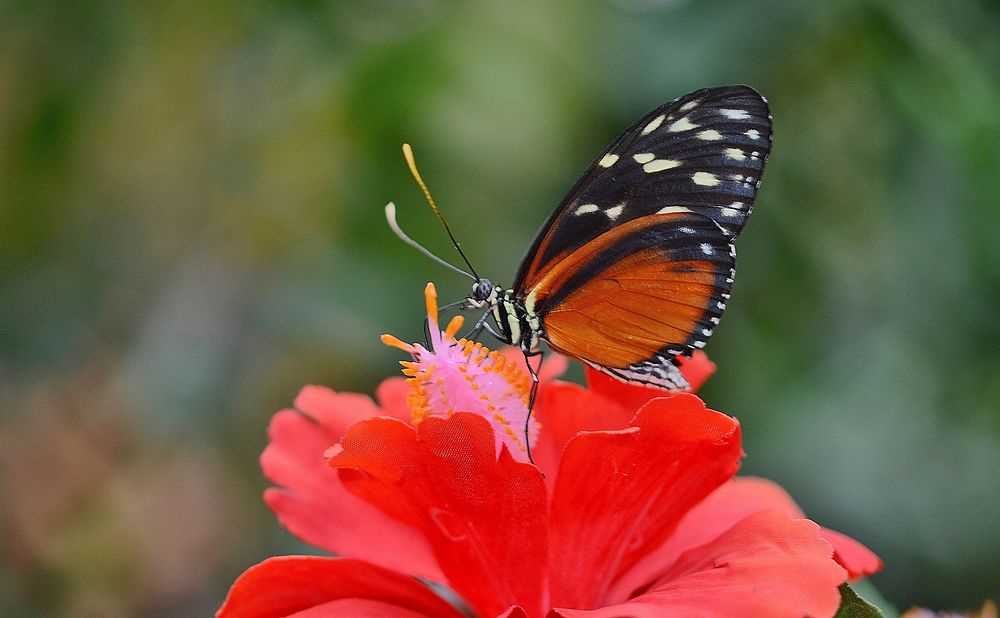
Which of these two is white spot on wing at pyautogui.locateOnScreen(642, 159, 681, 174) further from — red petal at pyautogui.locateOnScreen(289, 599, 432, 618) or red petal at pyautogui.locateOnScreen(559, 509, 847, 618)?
red petal at pyautogui.locateOnScreen(289, 599, 432, 618)

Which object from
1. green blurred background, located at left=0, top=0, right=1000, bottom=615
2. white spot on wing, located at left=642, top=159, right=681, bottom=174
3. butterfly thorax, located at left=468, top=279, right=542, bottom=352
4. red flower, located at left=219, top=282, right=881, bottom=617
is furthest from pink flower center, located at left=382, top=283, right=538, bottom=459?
green blurred background, located at left=0, top=0, right=1000, bottom=615

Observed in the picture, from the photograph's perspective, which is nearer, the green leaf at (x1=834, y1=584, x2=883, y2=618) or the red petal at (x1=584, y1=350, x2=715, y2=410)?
the green leaf at (x1=834, y1=584, x2=883, y2=618)

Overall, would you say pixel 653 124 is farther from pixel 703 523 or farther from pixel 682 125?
pixel 703 523

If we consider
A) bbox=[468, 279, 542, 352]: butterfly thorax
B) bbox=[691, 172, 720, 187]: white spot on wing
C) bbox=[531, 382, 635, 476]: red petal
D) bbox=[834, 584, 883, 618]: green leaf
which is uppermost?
bbox=[691, 172, 720, 187]: white spot on wing

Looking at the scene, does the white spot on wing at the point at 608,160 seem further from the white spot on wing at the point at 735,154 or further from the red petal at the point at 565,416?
the red petal at the point at 565,416

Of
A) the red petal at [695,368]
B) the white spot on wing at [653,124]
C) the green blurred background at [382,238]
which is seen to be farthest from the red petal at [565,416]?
the green blurred background at [382,238]

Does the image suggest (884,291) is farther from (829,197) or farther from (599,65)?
(599,65)

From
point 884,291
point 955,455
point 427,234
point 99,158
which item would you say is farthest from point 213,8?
point 955,455
